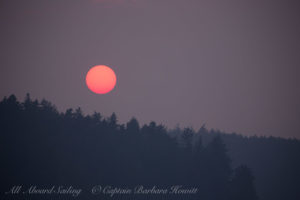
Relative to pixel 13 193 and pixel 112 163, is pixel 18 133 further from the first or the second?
pixel 112 163

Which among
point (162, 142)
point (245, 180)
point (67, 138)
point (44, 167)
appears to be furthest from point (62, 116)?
point (245, 180)

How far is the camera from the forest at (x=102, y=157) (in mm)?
49875

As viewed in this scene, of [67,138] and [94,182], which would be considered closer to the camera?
[94,182]

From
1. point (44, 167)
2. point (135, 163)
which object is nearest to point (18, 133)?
point (44, 167)

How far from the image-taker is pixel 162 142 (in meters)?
61.2

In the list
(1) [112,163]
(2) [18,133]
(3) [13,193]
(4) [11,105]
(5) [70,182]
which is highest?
(4) [11,105]

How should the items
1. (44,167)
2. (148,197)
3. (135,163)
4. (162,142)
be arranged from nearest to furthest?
(44,167) < (148,197) < (135,163) < (162,142)

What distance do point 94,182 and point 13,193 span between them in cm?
1298

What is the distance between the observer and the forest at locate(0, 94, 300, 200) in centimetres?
4988

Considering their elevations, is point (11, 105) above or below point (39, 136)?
above

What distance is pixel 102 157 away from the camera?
56.4 meters

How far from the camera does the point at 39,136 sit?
54.8 m

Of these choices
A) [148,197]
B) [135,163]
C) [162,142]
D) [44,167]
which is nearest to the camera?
[44,167]

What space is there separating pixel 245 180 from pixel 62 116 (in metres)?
36.6
